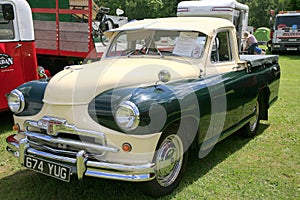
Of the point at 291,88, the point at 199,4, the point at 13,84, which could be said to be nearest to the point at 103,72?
the point at 13,84

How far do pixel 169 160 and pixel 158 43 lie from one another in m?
1.68

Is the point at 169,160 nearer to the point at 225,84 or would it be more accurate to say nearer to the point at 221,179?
the point at 221,179

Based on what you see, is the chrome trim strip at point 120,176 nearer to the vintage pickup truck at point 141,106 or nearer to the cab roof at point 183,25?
the vintage pickup truck at point 141,106

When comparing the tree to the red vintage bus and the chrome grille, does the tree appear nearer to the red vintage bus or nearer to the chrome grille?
the red vintage bus

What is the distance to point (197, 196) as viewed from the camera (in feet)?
11.3

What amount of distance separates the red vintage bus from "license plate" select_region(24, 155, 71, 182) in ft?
8.03

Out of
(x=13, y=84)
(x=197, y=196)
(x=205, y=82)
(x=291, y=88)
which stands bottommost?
(x=291, y=88)

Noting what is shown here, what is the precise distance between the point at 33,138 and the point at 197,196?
1720 mm

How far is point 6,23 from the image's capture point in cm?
535

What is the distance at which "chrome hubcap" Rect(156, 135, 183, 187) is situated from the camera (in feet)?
10.5

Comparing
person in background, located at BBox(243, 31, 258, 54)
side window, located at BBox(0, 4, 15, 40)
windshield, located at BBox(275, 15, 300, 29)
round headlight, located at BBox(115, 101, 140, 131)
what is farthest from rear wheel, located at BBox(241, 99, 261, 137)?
windshield, located at BBox(275, 15, 300, 29)

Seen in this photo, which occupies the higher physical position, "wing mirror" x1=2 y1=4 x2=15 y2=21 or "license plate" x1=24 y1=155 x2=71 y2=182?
"wing mirror" x1=2 y1=4 x2=15 y2=21

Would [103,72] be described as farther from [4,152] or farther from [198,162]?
[4,152]

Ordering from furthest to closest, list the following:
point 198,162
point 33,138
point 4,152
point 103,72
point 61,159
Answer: point 4,152 < point 198,162 < point 103,72 < point 33,138 < point 61,159
